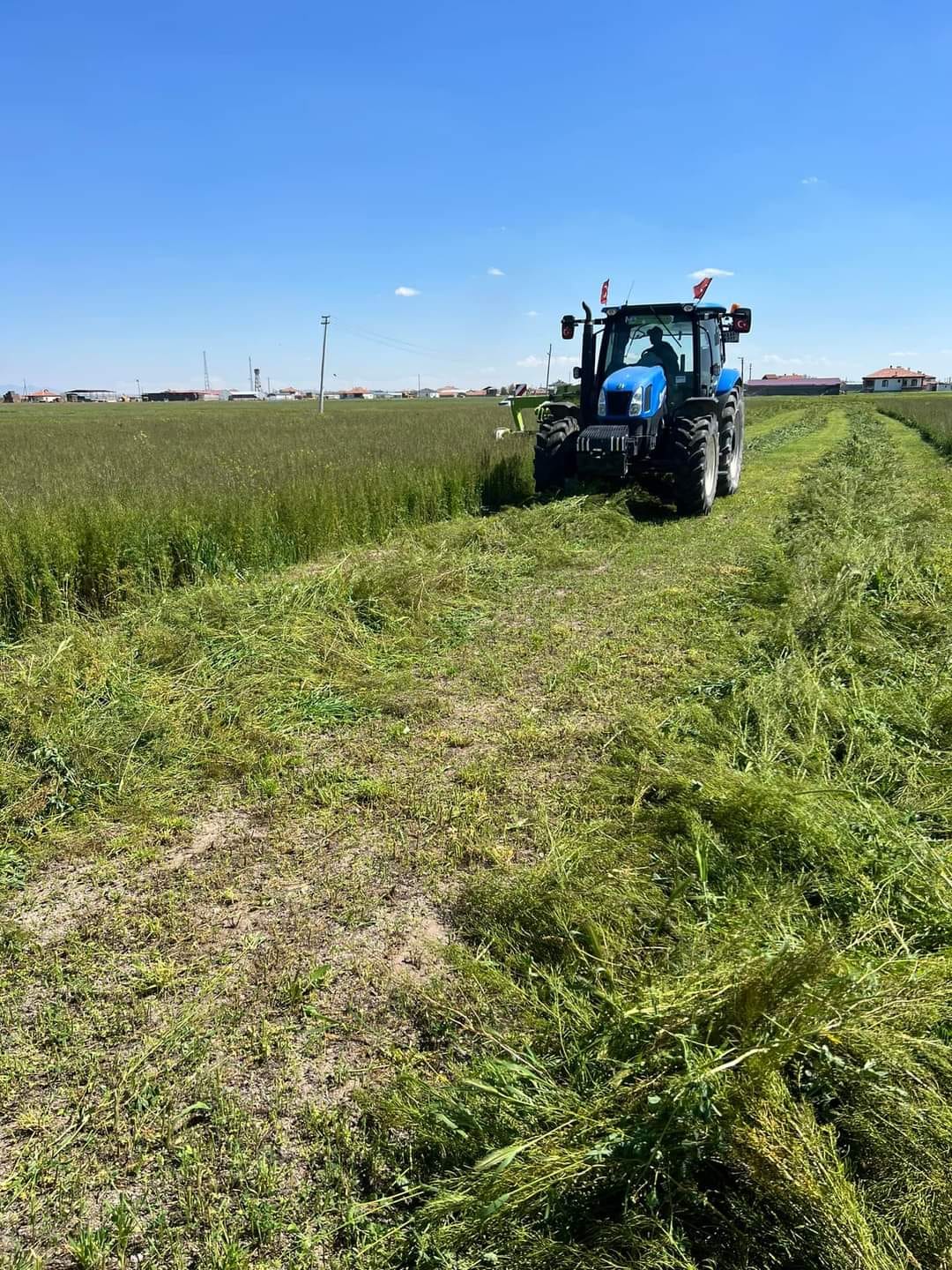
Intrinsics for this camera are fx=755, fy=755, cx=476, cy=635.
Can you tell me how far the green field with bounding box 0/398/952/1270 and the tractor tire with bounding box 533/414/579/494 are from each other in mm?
4725

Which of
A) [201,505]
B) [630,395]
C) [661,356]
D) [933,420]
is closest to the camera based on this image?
[201,505]

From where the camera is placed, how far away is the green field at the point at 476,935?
1720mm

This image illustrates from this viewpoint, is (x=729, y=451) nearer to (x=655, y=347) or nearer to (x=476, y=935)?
(x=655, y=347)

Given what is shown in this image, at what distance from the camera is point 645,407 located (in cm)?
950

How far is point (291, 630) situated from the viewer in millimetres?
5312

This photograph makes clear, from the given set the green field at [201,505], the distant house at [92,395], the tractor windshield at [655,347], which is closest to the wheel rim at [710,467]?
the tractor windshield at [655,347]

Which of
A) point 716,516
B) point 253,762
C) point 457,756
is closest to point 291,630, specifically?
point 253,762

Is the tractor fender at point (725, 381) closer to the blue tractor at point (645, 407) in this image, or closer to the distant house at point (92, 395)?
the blue tractor at point (645, 407)

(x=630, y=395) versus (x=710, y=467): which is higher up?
(x=630, y=395)

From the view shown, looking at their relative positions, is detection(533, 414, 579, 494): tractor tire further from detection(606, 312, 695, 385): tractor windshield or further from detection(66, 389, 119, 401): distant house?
detection(66, 389, 119, 401): distant house

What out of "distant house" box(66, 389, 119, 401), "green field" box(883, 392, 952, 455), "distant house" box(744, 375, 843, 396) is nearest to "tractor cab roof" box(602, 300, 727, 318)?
"green field" box(883, 392, 952, 455)

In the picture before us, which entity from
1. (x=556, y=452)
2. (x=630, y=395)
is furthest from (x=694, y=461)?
(x=556, y=452)

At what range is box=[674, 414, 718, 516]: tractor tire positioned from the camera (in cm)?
948

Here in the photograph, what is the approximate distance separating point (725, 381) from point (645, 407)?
312 centimetres
